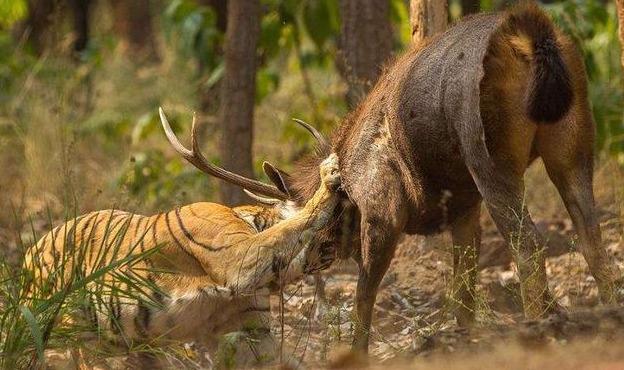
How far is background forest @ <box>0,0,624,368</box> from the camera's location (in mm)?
10203

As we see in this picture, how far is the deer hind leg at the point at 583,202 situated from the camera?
6852 millimetres

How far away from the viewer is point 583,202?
6914 mm

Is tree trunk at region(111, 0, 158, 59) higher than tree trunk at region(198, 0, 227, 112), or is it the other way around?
tree trunk at region(198, 0, 227, 112)

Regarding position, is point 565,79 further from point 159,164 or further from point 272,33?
point 159,164

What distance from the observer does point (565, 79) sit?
6.49m

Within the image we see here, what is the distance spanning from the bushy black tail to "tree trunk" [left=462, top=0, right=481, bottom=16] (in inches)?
131

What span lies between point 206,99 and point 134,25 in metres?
12.4

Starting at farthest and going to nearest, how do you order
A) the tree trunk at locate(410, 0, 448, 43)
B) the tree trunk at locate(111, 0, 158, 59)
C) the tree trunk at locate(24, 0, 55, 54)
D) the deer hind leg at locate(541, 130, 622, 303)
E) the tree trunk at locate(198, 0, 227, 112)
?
the tree trunk at locate(111, 0, 158, 59)
the tree trunk at locate(24, 0, 55, 54)
the tree trunk at locate(198, 0, 227, 112)
the tree trunk at locate(410, 0, 448, 43)
the deer hind leg at locate(541, 130, 622, 303)

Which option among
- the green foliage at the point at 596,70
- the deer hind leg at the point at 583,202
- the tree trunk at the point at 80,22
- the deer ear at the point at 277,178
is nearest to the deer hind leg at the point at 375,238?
the deer ear at the point at 277,178

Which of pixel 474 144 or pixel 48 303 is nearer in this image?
pixel 48 303

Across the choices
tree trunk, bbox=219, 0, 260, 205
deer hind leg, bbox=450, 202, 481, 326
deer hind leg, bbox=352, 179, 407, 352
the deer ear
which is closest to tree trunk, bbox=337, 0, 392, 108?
tree trunk, bbox=219, 0, 260, 205

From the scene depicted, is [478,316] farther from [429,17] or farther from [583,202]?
[429,17]

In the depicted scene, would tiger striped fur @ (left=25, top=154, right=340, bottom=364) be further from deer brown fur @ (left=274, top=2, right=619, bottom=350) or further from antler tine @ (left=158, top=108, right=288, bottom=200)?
antler tine @ (left=158, top=108, right=288, bottom=200)

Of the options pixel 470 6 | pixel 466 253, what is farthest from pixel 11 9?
pixel 466 253
